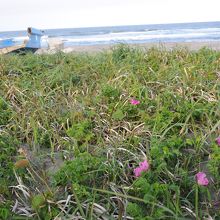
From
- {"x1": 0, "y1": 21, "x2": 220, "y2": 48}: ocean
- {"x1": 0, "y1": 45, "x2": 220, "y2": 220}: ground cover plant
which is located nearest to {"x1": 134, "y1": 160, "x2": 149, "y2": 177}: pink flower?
{"x1": 0, "y1": 45, "x2": 220, "y2": 220}: ground cover plant

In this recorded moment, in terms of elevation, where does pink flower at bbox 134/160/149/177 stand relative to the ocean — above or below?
below

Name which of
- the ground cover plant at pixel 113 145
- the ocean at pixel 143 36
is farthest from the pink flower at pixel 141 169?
the ocean at pixel 143 36

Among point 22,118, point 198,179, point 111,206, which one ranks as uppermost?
point 22,118

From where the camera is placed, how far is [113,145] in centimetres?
230

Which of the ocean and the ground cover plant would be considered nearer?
the ground cover plant

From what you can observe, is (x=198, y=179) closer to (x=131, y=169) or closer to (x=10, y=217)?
(x=131, y=169)

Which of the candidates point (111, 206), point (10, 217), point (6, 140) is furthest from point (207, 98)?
point (10, 217)

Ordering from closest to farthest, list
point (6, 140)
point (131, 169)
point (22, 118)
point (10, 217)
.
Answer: point (10, 217) < point (131, 169) < point (6, 140) < point (22, 118)

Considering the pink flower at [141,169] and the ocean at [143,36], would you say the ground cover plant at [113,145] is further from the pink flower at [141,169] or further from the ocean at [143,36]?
the ocean at [143,36]

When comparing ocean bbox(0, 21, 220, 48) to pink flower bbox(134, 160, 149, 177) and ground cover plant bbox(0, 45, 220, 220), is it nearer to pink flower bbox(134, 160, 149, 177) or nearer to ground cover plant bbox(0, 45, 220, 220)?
ground cover plant bbox(0, 45, 220, 220)

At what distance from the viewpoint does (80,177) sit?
6.31ft

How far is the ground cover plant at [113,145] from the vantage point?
1820mm

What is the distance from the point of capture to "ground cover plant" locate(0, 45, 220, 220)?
71.7 inches

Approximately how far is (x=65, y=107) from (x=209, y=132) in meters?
1.25
